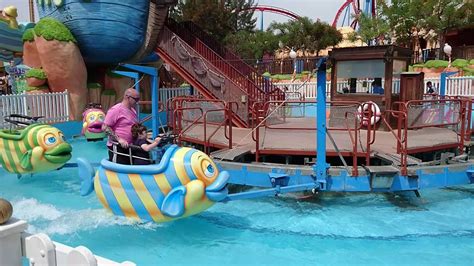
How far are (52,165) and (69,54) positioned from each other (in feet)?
26.4

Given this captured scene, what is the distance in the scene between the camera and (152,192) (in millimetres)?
4723

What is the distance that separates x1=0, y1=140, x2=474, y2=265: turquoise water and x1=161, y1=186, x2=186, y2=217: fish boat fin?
0.67m

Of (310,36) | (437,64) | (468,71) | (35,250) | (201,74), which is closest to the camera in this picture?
(35,250)

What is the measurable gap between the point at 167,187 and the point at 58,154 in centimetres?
327

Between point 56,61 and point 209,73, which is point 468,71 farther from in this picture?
point 56,61

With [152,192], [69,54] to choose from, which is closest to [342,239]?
[152,192]

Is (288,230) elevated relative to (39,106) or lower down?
lower down

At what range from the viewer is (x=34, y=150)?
7043mm

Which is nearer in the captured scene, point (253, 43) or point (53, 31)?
point (53, 31)

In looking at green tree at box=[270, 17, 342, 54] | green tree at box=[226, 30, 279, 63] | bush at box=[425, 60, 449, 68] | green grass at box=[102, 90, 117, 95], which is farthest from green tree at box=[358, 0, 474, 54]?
green grass at box=[102, 90, 117, 95]

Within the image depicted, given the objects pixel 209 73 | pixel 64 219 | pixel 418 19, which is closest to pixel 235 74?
pixel 209 73

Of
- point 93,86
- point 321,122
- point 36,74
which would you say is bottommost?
point 321,122

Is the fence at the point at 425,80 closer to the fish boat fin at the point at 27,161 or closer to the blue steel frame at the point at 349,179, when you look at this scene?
the blue steel frame at the point at 349,179

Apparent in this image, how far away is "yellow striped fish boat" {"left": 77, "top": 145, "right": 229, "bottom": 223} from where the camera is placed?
15.1 ft
